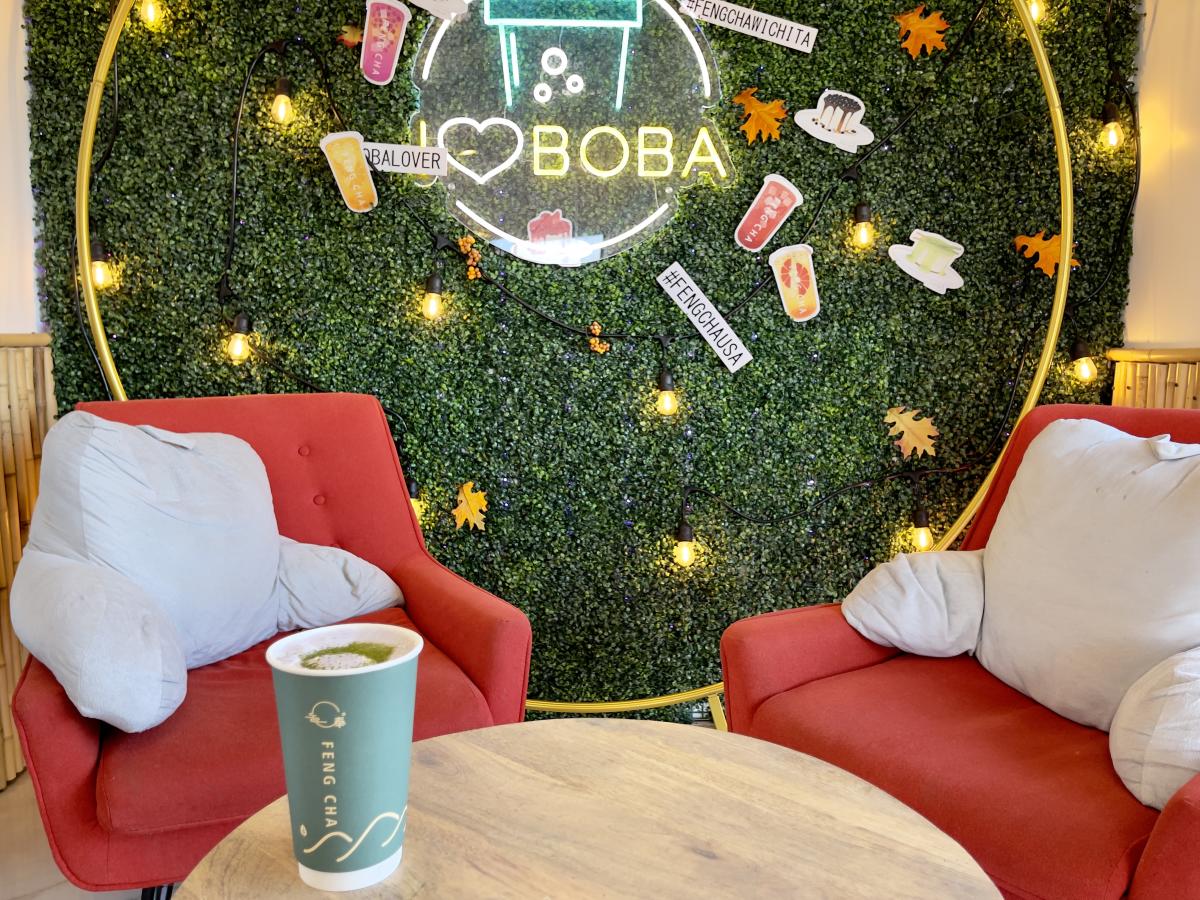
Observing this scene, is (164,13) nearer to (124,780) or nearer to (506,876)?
(124,780)

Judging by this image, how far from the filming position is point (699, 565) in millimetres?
2783

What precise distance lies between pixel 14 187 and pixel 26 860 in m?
1.59

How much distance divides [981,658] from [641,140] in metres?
1.63

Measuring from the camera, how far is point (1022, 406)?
112 inches

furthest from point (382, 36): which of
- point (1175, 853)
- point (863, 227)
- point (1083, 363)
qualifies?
point (1175, 853)

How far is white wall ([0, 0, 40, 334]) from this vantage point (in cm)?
233

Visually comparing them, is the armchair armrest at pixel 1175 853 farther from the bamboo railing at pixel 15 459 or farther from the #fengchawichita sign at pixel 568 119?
the bamboo railing at pixel 15 459

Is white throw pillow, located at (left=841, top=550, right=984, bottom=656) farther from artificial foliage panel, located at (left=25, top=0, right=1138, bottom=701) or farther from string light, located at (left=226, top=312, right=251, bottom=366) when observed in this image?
string light, located at (left=226, top=312, right=251, bottom=366)

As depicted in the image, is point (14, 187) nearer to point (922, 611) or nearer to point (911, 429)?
point (922, 611)

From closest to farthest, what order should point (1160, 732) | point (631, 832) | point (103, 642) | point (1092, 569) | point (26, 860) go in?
1. point (631, 832)
2. point (1160, 732)
3. point (103, 642)
4. point (1092, 569)
5. point (26, 860)

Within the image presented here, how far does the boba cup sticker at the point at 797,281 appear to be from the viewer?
107 inches

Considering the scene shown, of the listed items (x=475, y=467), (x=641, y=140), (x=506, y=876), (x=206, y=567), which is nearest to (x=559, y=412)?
(x=475, y=467)

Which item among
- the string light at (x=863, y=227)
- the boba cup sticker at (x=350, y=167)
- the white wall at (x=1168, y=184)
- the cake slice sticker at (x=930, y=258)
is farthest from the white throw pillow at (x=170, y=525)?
the white wall at (x=1168, y=184)

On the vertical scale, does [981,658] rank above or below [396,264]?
below
